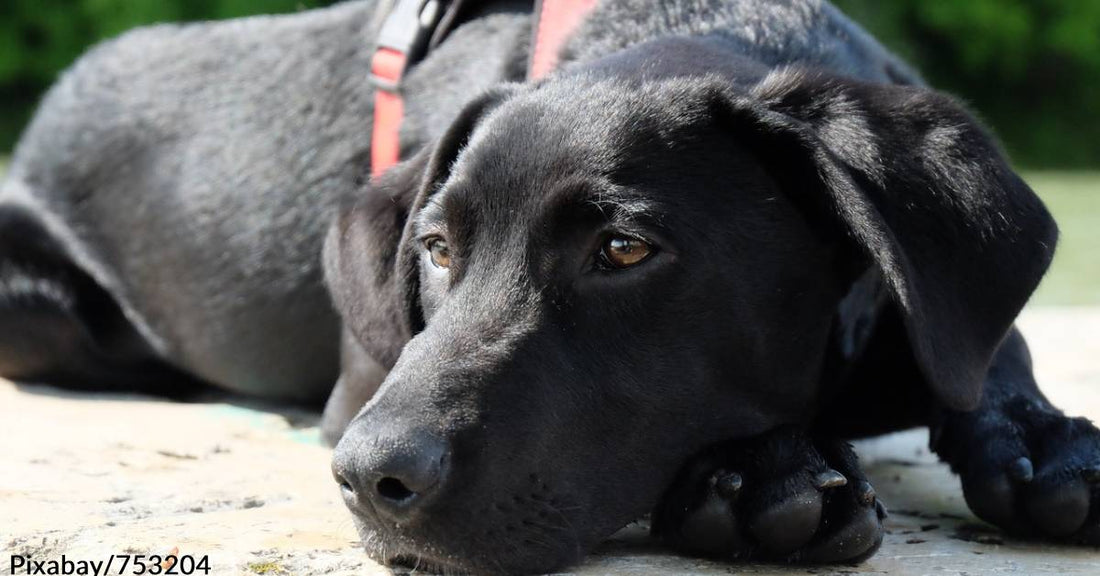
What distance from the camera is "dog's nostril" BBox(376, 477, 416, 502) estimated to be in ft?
7.25

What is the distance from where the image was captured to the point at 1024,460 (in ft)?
8.98

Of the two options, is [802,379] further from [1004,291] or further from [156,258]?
[156,258]

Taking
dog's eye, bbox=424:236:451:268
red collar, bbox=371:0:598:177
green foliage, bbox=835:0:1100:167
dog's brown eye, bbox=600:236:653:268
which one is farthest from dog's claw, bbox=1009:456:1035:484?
green foliage, bbox=835:0:1100:167

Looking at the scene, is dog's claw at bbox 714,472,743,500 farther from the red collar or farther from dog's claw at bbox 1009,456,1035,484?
the red collar

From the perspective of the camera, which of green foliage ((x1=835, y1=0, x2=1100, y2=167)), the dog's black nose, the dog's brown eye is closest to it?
the dog's black nose

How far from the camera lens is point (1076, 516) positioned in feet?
8.61

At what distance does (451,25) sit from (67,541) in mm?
2156

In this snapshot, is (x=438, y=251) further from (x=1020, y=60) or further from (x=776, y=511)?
(x=1020, y=60)

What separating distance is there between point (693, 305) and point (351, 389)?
1434 mm

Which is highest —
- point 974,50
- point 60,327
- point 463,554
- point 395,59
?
point 463,554

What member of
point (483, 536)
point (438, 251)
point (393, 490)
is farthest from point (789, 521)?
point (438, 251)

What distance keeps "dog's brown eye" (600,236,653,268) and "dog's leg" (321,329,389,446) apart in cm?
118

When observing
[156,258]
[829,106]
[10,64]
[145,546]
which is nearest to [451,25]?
[156,258]

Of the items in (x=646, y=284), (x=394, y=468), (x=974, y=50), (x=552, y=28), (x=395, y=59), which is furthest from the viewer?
(x=974, y=50)
